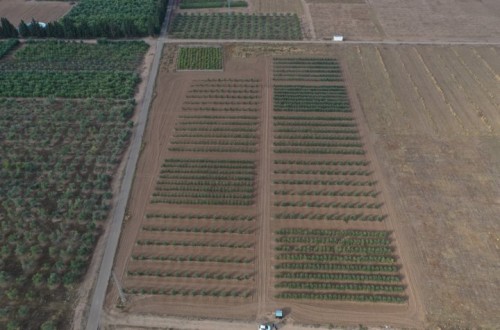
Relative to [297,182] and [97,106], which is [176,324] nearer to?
[297,182]

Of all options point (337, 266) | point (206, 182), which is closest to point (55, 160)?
point (206, 182)

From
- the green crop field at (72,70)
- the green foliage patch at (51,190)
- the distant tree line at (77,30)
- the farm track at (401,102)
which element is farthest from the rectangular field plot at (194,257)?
the distant tree line at (77,30)

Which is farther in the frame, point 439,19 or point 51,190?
point 439,19

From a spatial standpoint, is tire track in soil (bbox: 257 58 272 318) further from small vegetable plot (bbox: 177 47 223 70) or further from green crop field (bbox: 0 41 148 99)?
green crop field (bbox: 0 41 148 99)

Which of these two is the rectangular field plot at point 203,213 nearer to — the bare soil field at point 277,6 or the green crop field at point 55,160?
the green crop field at point 55,160

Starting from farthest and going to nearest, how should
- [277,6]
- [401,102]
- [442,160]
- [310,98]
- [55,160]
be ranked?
[277,6]
[310,98]
[401,102]
[442,160]
[55,160]

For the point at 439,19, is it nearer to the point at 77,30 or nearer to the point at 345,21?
the point at 345,21
